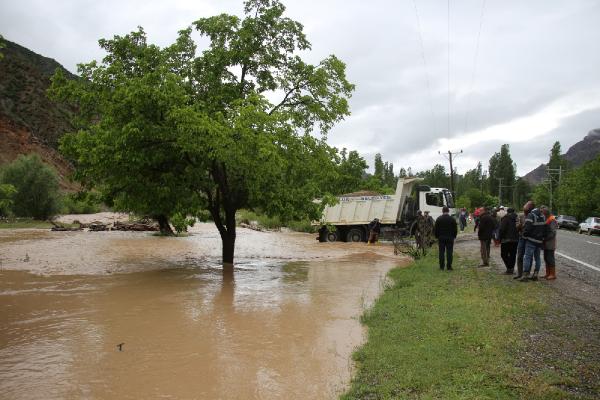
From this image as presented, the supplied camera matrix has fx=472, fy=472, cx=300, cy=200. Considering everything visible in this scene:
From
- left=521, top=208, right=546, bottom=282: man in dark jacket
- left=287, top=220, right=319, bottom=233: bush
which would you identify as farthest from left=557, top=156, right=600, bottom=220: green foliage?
left=521, top=208, right=546, bottom=282: man in dark jacket

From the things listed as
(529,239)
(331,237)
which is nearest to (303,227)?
(331,237)

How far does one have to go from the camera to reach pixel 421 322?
24.6 feet

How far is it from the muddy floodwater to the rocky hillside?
161 ft

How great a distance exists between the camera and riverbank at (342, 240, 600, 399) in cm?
484

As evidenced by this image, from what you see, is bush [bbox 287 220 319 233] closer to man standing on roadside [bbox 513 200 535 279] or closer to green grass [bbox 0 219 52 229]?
green grass [bbox 0 219 52 229]

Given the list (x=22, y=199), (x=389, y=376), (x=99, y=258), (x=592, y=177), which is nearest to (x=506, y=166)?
(x=592, y=177)

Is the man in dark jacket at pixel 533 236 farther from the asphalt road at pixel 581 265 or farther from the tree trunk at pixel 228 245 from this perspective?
the tree trunk at pixel 228 245

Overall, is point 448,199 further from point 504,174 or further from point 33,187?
point 504,174

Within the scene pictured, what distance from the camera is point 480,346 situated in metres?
6.10

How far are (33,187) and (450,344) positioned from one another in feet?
138

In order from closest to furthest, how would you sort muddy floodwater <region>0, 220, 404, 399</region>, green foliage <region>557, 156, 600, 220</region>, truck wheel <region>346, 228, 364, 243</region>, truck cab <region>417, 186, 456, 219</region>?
muddy floodwater <region>0, 220, 404, 399</region> → truck cab <region>417, 186, 456, 219</region> → truck wheel <region>346, 228, 364, 243</region> → green foliage <region>557, 156, 600, 220</region>

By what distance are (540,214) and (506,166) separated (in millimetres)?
111493

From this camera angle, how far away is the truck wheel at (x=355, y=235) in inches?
1115

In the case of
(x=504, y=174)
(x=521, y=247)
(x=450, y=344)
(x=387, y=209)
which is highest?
(x=504, y=174)
